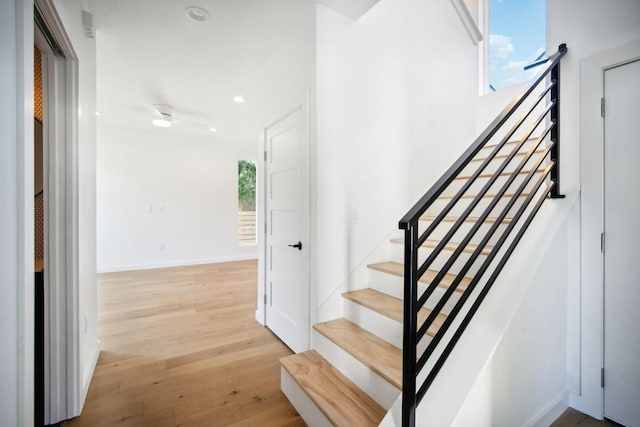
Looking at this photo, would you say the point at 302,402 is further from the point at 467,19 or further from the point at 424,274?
the point at 467,19

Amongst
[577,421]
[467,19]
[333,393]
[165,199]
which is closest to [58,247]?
[333,393]

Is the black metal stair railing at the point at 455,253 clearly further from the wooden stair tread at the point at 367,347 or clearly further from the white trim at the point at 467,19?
the white trim at the point at 467,19

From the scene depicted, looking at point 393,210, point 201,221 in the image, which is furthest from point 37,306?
point 201,221

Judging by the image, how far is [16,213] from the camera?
2.97ft

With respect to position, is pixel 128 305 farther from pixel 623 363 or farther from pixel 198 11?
pixel 623 363

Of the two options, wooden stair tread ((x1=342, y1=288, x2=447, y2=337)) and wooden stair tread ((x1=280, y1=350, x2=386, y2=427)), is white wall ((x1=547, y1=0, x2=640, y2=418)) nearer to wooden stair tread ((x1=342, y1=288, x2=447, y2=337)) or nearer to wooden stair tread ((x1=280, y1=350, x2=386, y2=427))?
wooden stair tread ((x1=342, y1=288, x2=447, y2=337))

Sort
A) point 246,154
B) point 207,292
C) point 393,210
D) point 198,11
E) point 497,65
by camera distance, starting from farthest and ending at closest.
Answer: point 246,154 < point 207,292 < point 497,65 < point 393,210 < point 198,11

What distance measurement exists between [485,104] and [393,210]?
221 cm

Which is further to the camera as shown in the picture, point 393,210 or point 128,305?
point 128,305

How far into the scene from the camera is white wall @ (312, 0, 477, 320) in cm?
205

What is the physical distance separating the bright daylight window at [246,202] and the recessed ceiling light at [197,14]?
441 cm

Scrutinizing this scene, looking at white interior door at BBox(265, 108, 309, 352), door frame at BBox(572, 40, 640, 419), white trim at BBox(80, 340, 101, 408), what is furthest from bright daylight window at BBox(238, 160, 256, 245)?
door frame at BBox(572, 40, 640, 419)

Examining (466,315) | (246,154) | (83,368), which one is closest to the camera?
(466,315)

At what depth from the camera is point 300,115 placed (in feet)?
7.25
